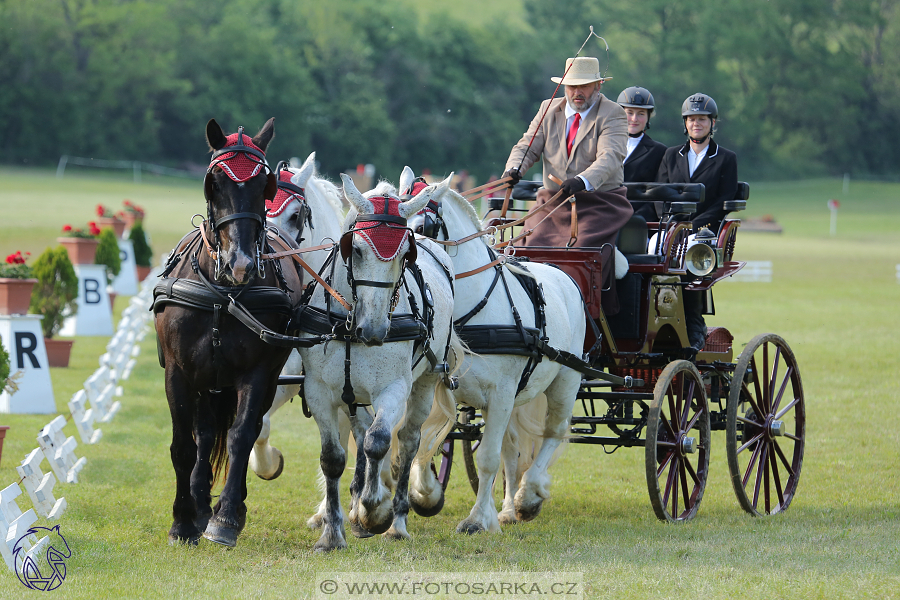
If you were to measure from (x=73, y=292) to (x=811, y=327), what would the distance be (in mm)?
12671

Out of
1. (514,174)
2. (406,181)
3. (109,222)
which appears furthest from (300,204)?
(109,222)

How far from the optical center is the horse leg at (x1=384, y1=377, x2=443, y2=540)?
616 centimetres

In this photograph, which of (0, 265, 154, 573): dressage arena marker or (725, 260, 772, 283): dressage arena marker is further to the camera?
(725, 260, 772, 283): dressage arena marker

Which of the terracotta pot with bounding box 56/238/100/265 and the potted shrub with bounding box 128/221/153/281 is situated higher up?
the terracotta pot with bounding box 56/238/100/265

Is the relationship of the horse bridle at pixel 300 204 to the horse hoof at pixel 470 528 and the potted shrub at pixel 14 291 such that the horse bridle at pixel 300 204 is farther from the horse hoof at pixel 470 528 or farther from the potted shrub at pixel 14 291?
the potted shrub at pixel 14 291

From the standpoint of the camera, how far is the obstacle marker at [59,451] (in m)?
7.10

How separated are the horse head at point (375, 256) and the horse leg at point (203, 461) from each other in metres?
1.25

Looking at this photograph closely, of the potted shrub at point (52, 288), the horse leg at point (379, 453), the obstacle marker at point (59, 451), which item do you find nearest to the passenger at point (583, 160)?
the horse leg at point (379, 453)

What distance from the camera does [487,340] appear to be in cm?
637

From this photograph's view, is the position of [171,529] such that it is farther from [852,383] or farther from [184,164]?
[184,164]

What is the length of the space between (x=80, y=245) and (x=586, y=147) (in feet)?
36.3

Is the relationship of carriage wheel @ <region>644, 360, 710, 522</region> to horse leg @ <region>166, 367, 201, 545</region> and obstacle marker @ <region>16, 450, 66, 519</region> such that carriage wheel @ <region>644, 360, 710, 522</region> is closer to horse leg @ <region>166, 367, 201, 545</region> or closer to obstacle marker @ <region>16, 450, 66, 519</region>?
horse leg @ <region>166, 367, 201, 545</region>

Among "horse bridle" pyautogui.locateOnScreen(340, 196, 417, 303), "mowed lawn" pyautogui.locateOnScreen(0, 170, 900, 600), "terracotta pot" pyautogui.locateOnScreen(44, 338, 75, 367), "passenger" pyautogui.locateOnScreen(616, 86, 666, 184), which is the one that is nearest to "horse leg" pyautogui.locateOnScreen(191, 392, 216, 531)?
"mowed lawn" pyautogui.locateOnScreen(0, 170, 900, 600)

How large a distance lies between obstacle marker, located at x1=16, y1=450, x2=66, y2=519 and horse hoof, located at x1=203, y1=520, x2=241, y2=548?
149 cm
